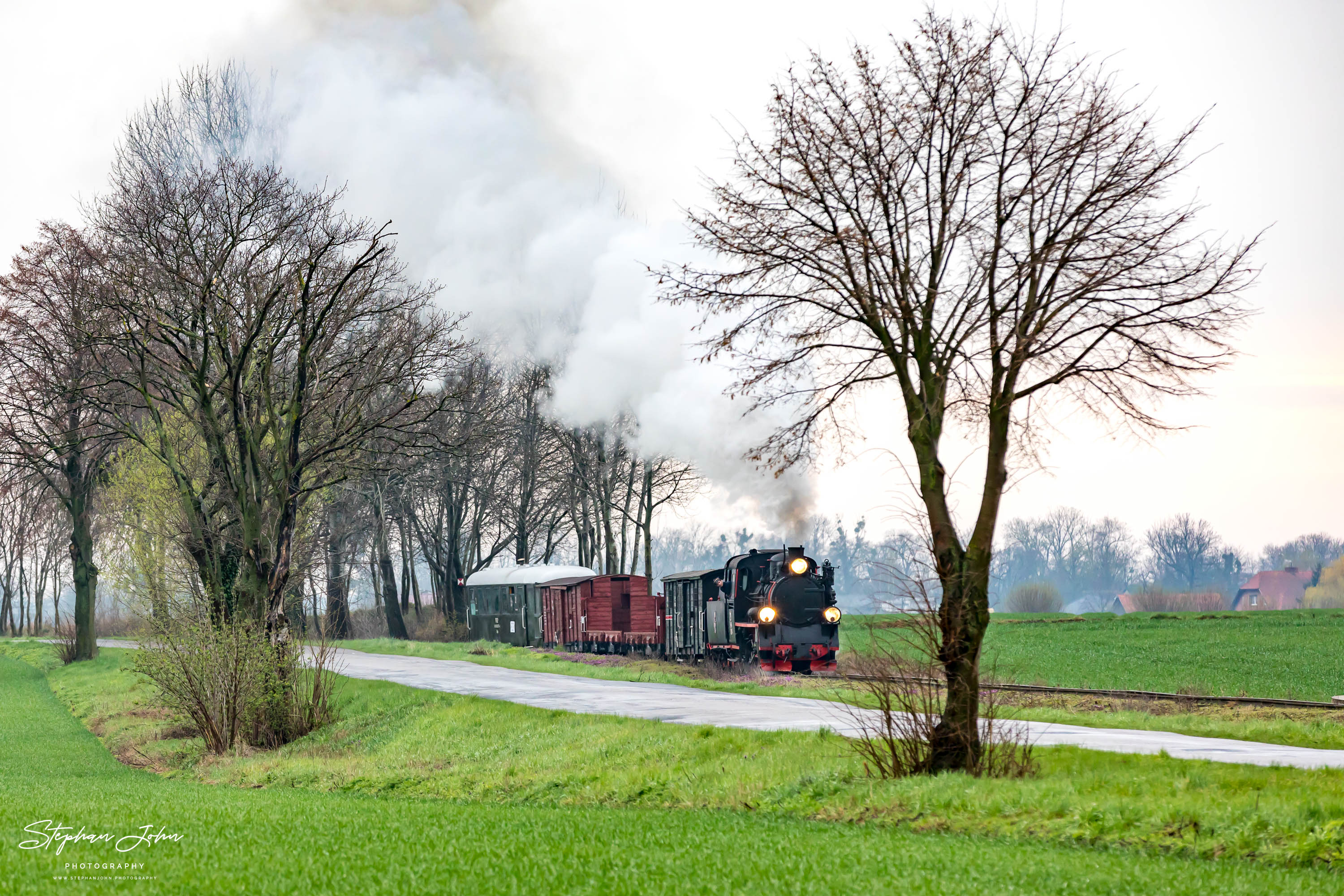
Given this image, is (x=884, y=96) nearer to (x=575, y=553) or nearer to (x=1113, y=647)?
(x=1113, y=647)

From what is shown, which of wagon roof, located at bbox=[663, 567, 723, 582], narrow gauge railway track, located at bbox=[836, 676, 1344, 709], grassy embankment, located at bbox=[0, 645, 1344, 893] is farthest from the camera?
wagon roof, located at bbox=[663, 567, 723, 582]

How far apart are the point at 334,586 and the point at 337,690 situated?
30.6m

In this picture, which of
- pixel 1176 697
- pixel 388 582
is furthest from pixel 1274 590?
pixel 1176 697

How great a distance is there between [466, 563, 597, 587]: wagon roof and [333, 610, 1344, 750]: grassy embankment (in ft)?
10.9

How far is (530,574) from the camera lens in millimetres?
49719

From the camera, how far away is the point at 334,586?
2264 inches

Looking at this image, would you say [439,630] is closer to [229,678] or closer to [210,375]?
[210,375]

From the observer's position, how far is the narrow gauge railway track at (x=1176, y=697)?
2105 centimetres

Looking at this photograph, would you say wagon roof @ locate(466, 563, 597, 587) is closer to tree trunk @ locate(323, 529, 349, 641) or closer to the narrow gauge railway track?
tree trunk @ locate(323, 529, 349, 641)

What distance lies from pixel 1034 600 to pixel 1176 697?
68.7m

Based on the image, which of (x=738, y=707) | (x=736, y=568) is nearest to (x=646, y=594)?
(x=736, y=568)

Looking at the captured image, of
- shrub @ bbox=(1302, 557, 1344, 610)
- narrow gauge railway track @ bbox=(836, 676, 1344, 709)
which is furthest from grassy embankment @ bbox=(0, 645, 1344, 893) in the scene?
shrub @ bbox=(1302, 557, 1344, 610)

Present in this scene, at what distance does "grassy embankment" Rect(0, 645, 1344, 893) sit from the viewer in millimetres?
8102

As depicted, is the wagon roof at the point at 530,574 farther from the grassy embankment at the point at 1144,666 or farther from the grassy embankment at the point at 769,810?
the grassy embankment at the point at 769,810
